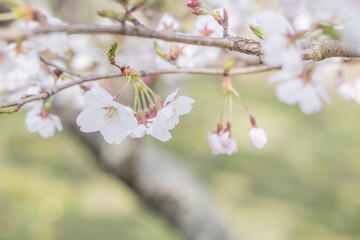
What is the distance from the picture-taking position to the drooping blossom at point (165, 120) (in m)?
0.61

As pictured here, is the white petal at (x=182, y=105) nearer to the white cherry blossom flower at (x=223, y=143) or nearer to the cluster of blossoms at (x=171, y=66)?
the cluster of blossoms at (x=171, y=66)

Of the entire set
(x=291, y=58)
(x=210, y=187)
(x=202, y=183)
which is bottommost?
(x=210, y=187)

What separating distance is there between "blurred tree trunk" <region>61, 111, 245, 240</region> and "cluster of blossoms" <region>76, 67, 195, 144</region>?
1.11 m

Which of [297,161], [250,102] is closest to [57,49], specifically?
[297,161]

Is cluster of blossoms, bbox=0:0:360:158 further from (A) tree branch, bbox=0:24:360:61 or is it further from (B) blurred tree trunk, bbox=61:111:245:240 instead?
(B) blurred tree trunk, bbox=61:111:245:240

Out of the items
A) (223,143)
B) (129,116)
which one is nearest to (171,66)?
(223,143)

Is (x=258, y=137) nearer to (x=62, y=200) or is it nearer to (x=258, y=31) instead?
(x=258, y=31)

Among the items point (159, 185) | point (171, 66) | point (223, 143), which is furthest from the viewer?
point (159, 185)

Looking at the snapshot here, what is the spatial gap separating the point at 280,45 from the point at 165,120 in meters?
0.20

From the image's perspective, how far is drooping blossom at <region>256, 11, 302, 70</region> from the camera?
49 cm

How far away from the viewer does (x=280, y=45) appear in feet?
1.64

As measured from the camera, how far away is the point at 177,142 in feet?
16.2

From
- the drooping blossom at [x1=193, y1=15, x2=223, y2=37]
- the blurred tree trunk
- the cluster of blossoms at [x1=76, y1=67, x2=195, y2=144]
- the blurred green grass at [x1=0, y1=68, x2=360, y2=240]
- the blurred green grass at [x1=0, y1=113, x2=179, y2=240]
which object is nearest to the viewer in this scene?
the cluster of blossoms at [x1=76, y1=67, x2=195, y2=144]

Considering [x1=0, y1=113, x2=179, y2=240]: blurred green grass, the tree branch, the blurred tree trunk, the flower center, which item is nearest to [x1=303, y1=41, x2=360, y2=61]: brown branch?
the tree branch
